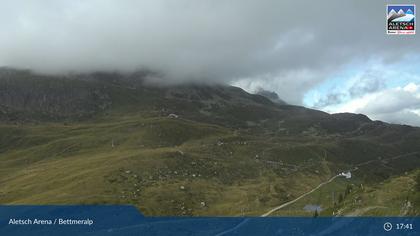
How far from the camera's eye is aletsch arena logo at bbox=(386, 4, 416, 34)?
117500 millimetres

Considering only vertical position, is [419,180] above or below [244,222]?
above

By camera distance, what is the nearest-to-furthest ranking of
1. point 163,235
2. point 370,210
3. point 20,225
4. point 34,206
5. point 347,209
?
point 370,210
point 347,209
point 163,235
point 20,225
point 34,206

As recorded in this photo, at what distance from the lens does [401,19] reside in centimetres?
11912

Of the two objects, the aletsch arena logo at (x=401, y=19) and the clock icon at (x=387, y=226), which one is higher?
the aletsch arena logo at (x=401, y=19)

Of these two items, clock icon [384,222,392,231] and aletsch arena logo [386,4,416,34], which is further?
aletsch arena logo [386,4,416,34]

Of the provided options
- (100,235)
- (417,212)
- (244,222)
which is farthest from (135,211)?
(417,212)

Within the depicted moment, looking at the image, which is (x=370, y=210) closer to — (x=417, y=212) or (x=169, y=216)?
(x=417, y=212)

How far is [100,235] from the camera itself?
16175 centimetres

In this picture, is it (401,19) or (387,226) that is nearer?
(387,226)

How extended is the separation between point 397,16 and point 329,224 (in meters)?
51.1

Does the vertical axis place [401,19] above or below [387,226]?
above

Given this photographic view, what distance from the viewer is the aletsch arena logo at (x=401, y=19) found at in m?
118

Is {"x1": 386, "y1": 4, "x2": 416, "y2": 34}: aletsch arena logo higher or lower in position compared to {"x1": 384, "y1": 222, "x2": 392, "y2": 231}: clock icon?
higher

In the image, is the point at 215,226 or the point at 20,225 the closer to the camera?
the point at 215,226
